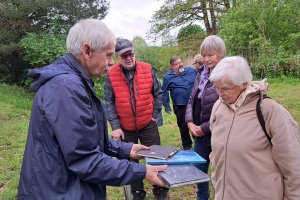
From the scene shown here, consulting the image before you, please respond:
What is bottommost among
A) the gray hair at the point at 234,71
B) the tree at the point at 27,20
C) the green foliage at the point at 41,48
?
the gray hair at the point at 234,71

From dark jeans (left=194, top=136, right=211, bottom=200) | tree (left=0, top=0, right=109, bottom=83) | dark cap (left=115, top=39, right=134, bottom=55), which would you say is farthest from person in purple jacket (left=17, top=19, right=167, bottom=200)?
tree (left=0, top=0, right=109, bottom=83)

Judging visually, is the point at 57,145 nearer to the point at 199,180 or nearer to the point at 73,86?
the point at 73,86

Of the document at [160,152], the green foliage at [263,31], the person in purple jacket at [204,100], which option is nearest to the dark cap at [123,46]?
the person in purple jacket at [204,100]

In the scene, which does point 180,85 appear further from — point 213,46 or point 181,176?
point 181,176

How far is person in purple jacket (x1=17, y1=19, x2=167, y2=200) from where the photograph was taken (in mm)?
1689

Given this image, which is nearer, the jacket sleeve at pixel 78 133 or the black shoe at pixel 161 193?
the jacket sleeve at pixel 78 133

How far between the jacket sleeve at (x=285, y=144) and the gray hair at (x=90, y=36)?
1.07 meters

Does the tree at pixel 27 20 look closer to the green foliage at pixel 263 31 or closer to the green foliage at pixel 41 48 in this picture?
the green foliage at pixel 41 48

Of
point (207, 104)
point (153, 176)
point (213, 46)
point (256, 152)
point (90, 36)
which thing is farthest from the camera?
point (207, 104)

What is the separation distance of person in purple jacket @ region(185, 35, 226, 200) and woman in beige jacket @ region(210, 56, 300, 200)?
2.79 ft

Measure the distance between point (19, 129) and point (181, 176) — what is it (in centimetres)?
756

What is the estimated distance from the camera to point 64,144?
1.68m

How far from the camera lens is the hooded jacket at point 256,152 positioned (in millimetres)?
2051

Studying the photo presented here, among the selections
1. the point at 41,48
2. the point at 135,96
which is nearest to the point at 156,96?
the point at 135,96
